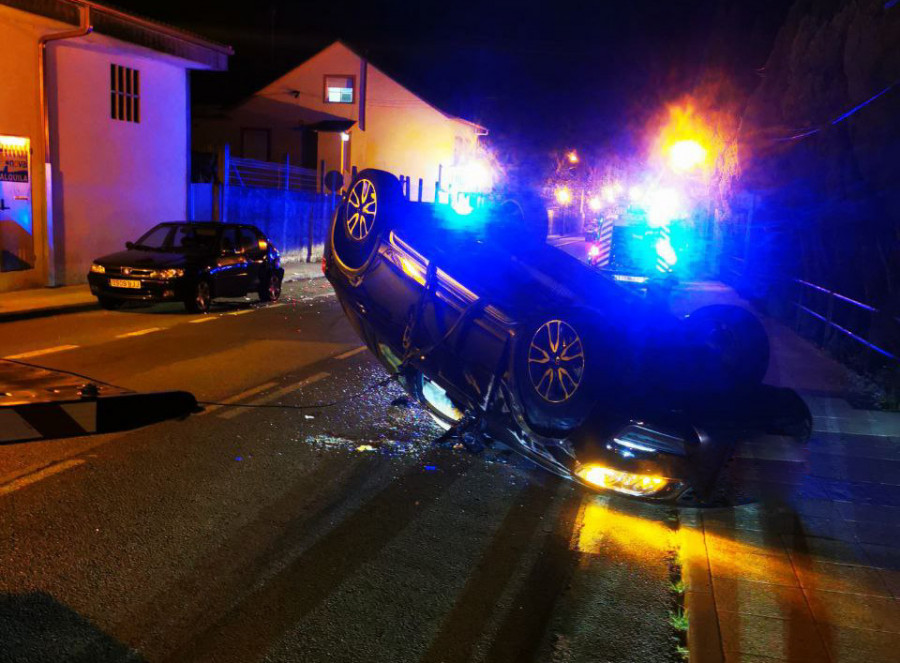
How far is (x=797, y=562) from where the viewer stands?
4.29 metres

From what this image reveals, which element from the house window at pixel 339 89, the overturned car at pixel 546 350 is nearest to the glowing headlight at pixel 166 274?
the overturned car at pixel 546 350

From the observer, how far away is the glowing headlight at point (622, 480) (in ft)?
14.8

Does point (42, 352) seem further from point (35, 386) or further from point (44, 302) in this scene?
point (35, 386)

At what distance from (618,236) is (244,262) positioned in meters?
10.6

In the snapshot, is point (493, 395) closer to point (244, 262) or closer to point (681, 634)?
point (681, 634)

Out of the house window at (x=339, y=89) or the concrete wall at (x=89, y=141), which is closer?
the concrete wall at (x=89, y=141)

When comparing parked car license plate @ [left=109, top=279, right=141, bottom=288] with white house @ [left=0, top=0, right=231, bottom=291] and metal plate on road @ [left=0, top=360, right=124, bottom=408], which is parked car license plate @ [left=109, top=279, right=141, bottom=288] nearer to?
white house @ [left=0, top=0, right=231, bottom=291]

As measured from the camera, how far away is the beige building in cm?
3878

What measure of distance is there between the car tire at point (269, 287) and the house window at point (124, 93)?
551 centimetres

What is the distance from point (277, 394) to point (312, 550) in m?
3.60

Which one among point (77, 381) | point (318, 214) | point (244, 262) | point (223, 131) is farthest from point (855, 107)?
point (223, 131)

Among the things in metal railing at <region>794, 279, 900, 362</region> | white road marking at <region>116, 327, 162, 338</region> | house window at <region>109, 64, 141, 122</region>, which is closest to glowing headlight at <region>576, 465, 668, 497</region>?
metal railing at <region>794, 279, 900, 362</region>

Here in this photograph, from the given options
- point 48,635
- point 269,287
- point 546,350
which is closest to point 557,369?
point 546,350

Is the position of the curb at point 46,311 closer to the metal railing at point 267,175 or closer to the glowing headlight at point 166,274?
the glowing headlight at point 166,274
